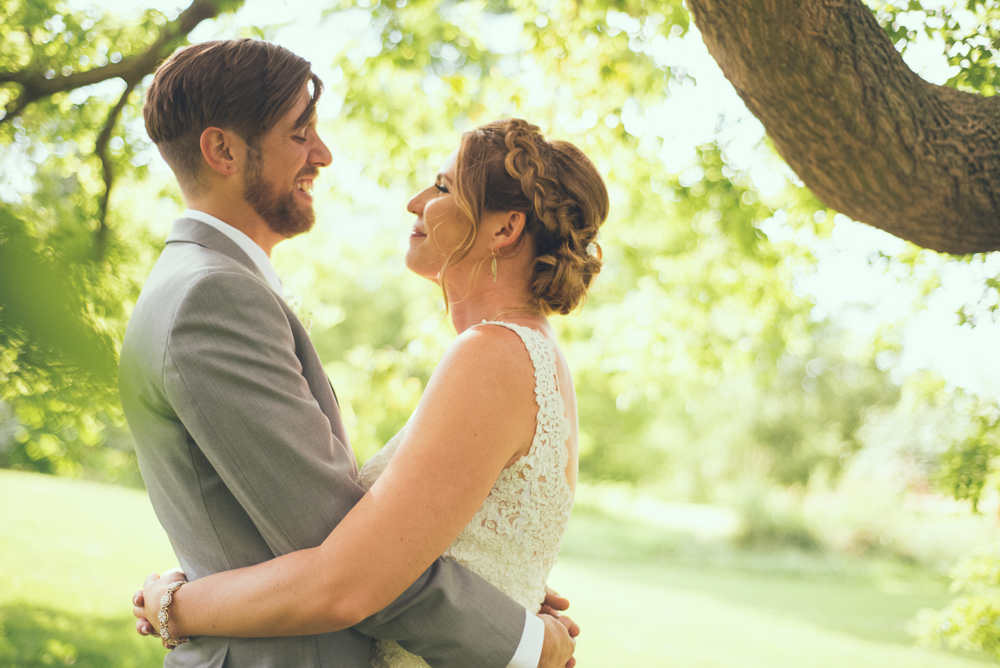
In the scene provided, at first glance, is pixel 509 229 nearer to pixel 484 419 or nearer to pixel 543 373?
pixel 543 373

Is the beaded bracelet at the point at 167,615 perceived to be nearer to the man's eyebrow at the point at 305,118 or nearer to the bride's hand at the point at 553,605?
the bride's hand at the point at 553,605

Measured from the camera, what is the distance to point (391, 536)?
150cm

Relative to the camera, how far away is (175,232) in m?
1.91

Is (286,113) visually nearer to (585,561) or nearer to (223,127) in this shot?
(223,127)

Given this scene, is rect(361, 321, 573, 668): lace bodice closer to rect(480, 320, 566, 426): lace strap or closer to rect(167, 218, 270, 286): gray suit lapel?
rect(480, 320, 566, 426): lace strap

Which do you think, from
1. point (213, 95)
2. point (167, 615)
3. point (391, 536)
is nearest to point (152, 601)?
point (167, 615)

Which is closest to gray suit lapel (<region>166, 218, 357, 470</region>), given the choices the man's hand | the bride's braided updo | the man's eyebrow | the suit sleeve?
the suit sleeve

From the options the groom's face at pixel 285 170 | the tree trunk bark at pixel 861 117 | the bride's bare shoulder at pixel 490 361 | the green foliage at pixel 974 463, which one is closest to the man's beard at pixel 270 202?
the groom's face at pixel 285 170

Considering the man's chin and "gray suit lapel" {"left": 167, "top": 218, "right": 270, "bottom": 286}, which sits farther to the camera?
the man's chin

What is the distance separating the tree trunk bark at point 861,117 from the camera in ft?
7.45

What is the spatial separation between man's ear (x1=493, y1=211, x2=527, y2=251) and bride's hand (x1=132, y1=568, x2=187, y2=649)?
1271mm

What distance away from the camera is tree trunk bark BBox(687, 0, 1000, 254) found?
2271 mm

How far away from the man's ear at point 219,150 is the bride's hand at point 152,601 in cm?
115

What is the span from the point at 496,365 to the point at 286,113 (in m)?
1.08
